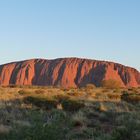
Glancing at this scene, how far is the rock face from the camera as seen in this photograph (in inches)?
4208

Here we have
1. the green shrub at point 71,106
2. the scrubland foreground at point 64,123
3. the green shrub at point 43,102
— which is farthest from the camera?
the green shrub at point 43,102

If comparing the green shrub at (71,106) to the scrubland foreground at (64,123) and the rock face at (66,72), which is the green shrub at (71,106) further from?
the rock face at (66,72)

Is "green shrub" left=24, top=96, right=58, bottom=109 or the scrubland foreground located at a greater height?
"green shrub" left=24, top=96, right=58, bottom=109

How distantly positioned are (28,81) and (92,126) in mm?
97338

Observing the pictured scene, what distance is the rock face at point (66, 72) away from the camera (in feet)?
351

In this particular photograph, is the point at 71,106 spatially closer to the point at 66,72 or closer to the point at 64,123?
the point at 64,123

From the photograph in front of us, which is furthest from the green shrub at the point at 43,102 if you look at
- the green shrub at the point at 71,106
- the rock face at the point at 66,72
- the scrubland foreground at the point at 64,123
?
the rock face at the point at 66,72

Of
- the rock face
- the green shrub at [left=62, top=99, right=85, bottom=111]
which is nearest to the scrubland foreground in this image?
the green shrub at [left=62, top=99, right=85, bottom=111]

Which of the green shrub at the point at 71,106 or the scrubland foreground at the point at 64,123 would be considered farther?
the green shrub at the point at 71,106

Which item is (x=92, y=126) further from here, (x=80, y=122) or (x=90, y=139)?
(x=90, y=139)

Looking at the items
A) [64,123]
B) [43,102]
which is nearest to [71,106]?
[43,102]

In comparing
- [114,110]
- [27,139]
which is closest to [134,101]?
[114,110]

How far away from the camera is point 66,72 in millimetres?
109188

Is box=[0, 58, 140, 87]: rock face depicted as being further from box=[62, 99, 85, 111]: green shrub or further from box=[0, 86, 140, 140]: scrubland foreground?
box=[62, 99, 85, 111]: green shrub
